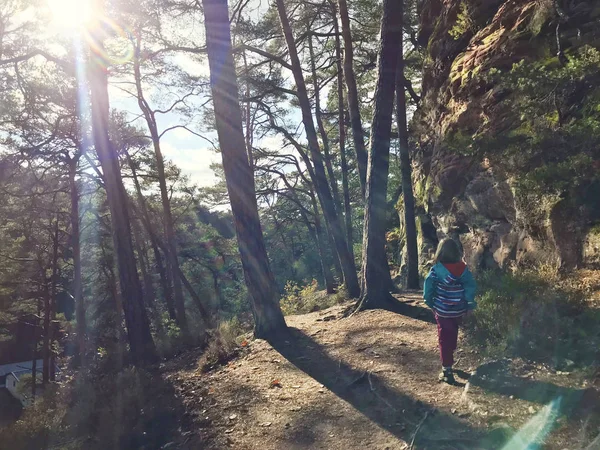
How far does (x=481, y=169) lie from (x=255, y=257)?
16.5ft

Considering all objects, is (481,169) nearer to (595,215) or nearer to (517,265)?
(517,265)

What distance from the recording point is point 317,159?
42.8 ft

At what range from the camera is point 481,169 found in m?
8.84

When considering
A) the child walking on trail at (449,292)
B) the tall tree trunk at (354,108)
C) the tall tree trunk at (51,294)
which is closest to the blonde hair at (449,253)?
the child walking on trail at (449,292)

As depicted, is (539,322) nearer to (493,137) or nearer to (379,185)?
(493,137)

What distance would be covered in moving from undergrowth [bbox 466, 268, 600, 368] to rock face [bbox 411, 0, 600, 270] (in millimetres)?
730

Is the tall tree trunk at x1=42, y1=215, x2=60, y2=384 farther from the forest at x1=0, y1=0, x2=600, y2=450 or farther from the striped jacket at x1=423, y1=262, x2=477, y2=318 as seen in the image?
the striped jacket at x1=423, y1=262, x2=477, y2=318

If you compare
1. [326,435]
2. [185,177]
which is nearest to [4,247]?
[185,177]

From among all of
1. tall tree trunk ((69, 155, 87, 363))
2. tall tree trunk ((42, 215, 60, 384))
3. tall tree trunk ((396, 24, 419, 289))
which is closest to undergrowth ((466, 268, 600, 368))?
tall tree trunk ((396, 24, 419, 289))

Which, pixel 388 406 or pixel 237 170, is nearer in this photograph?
pixel 388 406

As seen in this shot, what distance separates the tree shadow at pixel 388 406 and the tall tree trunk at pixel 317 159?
250 inches

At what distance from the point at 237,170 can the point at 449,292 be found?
4.54 meters

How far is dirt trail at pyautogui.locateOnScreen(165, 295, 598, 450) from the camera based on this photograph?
11.2 feet

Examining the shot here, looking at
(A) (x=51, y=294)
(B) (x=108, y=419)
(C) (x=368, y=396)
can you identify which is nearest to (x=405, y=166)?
(C) (x=368, y=396)
